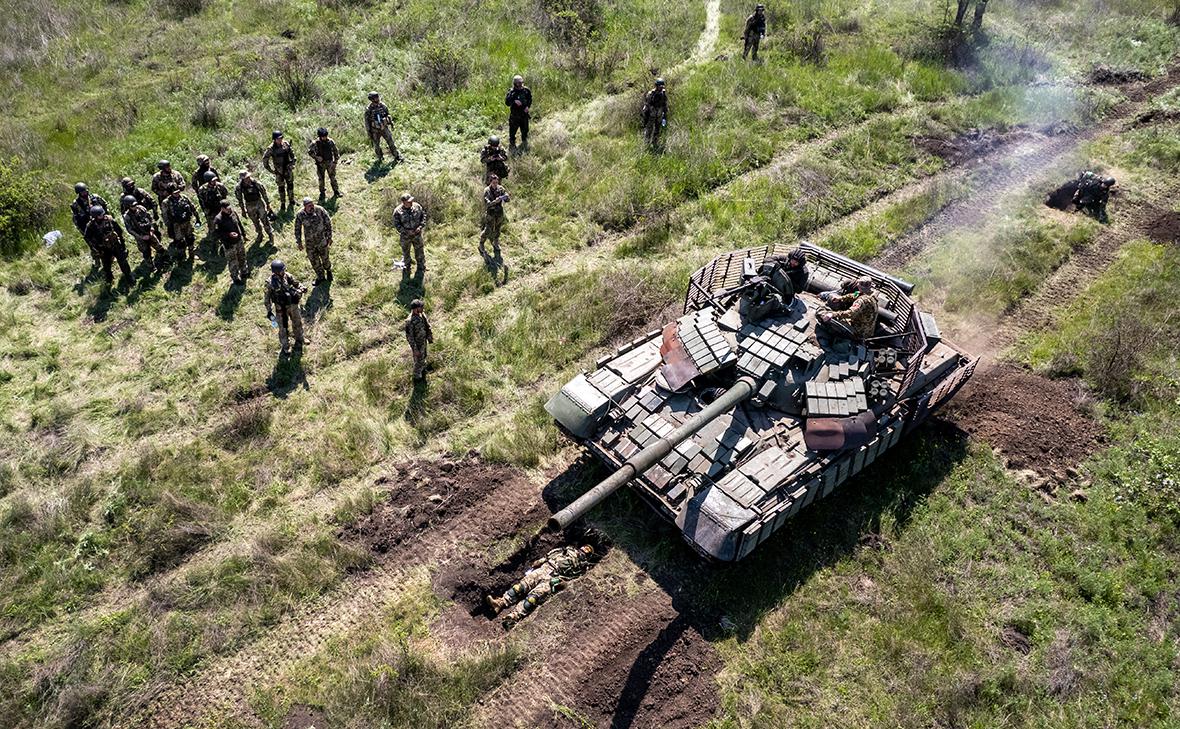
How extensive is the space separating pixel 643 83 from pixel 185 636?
1913 cm

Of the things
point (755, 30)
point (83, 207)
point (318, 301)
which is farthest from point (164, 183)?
point (755, 30)

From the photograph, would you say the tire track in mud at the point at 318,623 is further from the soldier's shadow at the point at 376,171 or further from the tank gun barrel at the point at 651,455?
the soldier's shadow at the point at 376,171

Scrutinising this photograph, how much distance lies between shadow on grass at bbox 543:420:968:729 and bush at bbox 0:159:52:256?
1319 cm

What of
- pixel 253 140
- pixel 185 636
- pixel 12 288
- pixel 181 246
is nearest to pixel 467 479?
pixel 185 636

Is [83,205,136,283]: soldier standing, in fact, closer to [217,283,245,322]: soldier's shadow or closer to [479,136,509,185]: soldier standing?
[217,283,245,322]: soldier's shadow

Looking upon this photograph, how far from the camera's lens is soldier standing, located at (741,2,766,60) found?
24236mm

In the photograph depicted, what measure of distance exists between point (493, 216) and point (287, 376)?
5.40 metres

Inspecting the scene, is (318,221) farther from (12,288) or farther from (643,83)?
(643,83)

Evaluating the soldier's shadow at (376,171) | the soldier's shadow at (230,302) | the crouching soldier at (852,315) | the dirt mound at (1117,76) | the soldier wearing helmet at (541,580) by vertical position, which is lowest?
the soldier wearing helmet at (541,580)

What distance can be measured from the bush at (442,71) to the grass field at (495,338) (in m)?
0.10

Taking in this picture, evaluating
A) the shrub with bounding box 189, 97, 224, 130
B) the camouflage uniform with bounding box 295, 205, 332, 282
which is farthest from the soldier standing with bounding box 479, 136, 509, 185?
the shrub with bounding box 189, 97, 224, 130

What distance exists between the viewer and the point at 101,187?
60.3ft

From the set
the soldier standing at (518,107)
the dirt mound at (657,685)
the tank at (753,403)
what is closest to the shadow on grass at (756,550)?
the dirt mound at (657,685)

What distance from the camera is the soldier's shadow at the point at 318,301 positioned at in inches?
612
